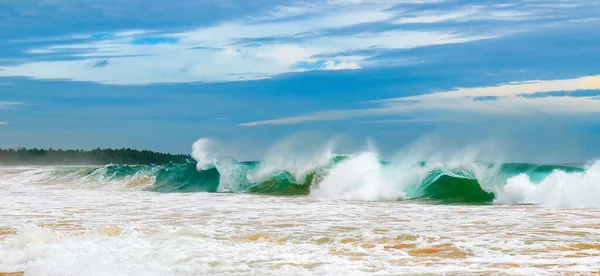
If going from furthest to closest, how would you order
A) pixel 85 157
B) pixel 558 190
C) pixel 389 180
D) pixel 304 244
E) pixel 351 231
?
pixel 85 157 → pixel 389 180 → pixel 558 190 → pixel 351 231 → pixel 304 244

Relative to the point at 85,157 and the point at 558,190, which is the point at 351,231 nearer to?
the point at 558,190

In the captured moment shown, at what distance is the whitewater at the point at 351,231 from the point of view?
26.4 feet

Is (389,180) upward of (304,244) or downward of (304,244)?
upward

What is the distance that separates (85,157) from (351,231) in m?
95.9

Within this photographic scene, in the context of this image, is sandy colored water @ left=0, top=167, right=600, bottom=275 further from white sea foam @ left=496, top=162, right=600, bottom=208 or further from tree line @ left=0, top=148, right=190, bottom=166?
tree line @ left=0, top=148, right=190, bottom=166

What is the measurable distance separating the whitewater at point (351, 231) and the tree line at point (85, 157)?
2948 inches

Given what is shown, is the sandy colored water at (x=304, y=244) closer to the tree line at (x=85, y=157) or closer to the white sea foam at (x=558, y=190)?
the white sea foam at (x=558, y=190)

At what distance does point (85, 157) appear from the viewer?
100 meters

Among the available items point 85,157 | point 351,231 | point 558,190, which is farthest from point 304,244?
point 85,157

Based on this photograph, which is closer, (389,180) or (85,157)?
(389,180)

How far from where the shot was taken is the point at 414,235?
10336mm

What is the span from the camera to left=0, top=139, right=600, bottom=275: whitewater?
26.4 ft

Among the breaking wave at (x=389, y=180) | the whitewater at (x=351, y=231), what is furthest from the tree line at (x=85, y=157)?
the whitewater at (x=351, y=231)

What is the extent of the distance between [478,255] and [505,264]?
2.29ft
